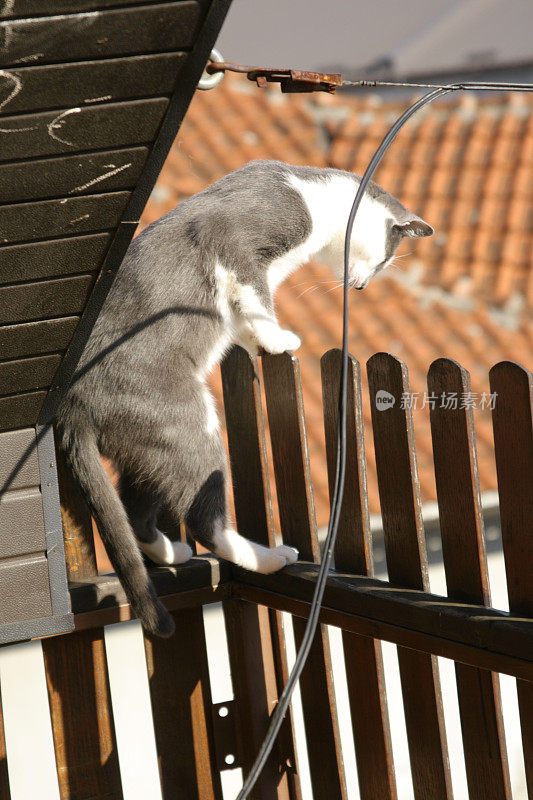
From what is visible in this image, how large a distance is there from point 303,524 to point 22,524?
1.96 feet

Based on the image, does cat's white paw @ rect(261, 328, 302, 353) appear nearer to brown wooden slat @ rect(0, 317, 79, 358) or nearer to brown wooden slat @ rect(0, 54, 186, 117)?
brown wooden slat @ rect(0, 317, 79, 358)

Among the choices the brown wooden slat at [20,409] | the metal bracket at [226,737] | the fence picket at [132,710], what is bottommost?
the fence picket at [132,710]

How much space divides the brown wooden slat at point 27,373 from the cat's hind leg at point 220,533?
0.52m

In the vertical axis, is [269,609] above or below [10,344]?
below

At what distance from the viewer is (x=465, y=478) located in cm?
138

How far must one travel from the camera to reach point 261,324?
1927 millimetres

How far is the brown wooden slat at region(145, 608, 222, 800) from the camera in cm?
187

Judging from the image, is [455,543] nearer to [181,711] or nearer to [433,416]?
[433,416]

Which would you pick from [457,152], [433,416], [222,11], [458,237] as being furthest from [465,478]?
[457,152]

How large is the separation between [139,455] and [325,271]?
315cm

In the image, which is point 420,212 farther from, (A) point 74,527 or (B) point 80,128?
(B) point 80,128

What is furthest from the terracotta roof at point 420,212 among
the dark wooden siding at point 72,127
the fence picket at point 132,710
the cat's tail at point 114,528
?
the dark wooden siding at point 72,127

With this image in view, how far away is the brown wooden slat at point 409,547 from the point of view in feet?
4.79

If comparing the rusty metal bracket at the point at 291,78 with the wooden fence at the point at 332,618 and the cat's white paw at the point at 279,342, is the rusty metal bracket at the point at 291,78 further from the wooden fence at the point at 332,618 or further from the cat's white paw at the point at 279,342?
the cat's white paw at the point at 279,342
